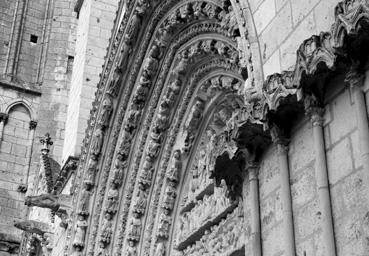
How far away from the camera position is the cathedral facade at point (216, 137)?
11.1 feet

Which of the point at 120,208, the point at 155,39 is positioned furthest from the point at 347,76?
the point at 120,208

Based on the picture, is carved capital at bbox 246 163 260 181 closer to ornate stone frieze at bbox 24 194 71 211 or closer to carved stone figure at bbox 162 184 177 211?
carved stone figure at bbox 162 184 177 211

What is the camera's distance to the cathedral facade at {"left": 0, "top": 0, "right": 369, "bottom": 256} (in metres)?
3.39

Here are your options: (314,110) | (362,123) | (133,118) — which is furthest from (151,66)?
(362,123)

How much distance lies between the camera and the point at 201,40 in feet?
23.5

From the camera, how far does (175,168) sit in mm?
7953

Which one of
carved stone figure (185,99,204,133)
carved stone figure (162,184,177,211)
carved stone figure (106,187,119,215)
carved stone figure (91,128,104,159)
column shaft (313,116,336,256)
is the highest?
carved stone figure (91,128,104,159)

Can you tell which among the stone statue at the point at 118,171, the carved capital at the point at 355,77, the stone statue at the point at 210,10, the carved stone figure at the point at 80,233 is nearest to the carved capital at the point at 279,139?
the carved capital at the point at 355,77

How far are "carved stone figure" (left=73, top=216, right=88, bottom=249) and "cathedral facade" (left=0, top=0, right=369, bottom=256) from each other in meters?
0.01

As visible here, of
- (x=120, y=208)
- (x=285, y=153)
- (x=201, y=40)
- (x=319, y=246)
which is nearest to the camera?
(x=319, y=246)

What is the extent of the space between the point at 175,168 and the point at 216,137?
101 cm

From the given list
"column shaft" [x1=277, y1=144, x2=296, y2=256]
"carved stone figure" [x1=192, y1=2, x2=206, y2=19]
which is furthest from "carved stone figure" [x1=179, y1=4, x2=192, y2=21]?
"column shaft" [x1=277, y1=144, x2=296, y2=256]

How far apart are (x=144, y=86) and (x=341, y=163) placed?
5.07 m

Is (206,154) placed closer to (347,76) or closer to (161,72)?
(161,72)
